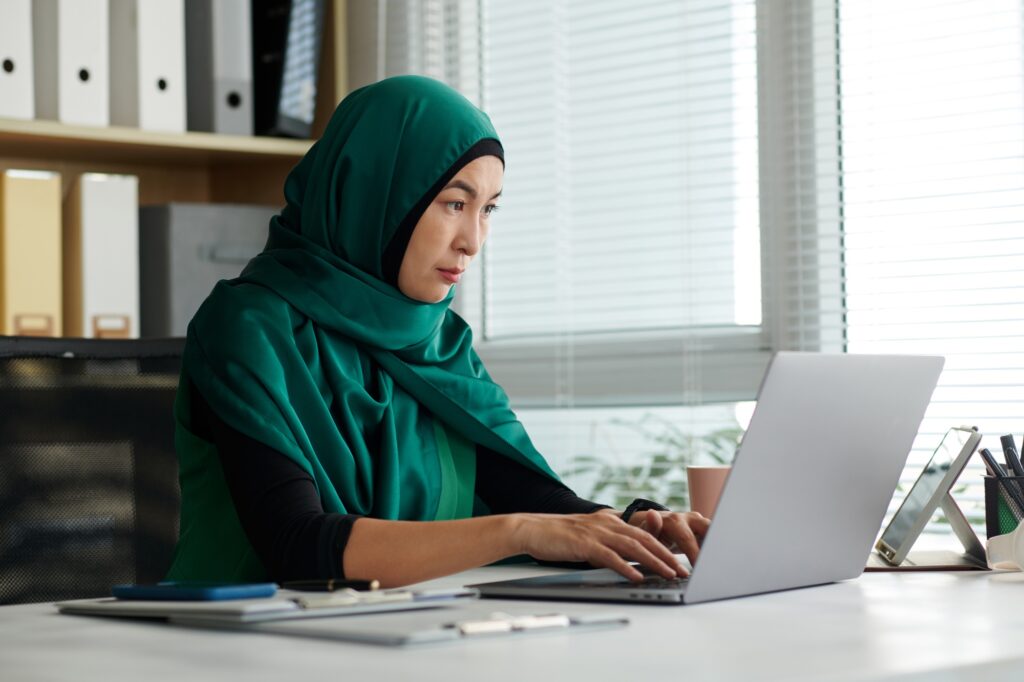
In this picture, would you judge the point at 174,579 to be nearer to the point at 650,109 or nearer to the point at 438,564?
the point at 438,564

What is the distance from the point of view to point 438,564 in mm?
1163

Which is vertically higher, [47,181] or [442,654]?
[47,181]

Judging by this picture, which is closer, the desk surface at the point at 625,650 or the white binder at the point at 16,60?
the desk surface at the point at 625,650

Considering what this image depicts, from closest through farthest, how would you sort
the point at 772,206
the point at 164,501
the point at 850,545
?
the point at 850,545 < the point at 164,501 < the point at 772,206

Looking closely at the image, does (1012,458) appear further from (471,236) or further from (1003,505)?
(471,236)

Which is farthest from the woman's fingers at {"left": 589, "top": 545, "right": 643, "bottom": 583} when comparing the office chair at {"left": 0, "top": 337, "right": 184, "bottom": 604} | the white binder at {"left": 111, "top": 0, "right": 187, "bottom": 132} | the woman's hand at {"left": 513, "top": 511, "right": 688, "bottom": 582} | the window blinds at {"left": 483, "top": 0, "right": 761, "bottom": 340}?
the white binder at {"left": 111, "top": 0, "right": 187, "bottom": 132}

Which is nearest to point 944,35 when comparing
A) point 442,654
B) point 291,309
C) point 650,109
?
point 650,109

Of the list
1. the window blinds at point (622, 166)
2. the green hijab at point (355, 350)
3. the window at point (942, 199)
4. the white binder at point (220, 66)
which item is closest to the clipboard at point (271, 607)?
the green hijab at point (355, 350)

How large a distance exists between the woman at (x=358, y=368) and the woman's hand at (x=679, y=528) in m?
0.02

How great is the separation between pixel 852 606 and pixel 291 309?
0.77 meters

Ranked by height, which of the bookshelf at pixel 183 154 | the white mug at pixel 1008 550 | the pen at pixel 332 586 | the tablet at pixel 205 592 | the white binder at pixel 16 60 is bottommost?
the white mug at pixel 1008 550

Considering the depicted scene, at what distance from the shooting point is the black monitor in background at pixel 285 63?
2.57 metres

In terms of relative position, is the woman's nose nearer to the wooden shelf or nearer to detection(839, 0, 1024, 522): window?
detection(839, 0, 1024, 522): window

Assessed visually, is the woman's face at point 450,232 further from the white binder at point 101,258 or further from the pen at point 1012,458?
the white binder at point 101,258
